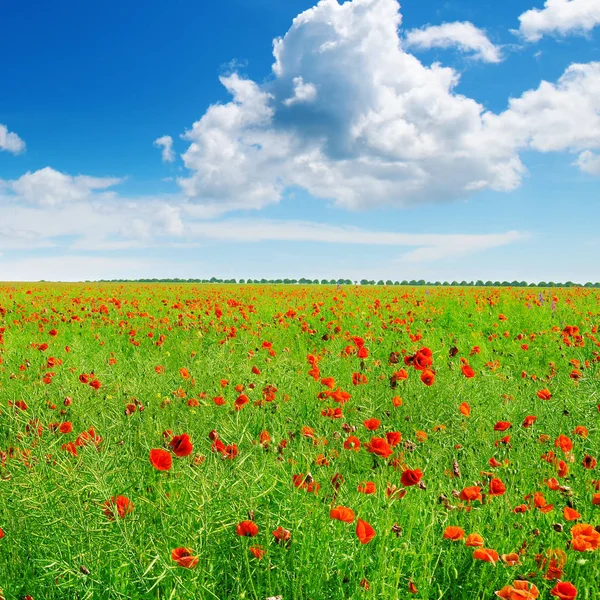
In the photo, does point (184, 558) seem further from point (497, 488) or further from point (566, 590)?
point (497, 488)

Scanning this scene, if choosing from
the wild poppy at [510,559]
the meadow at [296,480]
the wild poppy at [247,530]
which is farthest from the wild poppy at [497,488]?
the wild poppy at [247,530]

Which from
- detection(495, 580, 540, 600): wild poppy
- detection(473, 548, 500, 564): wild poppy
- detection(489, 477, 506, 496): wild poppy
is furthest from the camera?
detection(489, 477, 506, 496): wild poppy

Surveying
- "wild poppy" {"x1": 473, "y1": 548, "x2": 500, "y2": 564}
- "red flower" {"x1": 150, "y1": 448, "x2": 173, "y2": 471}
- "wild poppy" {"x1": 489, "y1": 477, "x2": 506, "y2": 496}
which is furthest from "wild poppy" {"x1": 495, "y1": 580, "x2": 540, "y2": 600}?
"red flower" {"x1": 150, "y1": 448, "x2": 173, "y2": 471}

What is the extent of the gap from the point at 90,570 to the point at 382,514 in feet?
3.90

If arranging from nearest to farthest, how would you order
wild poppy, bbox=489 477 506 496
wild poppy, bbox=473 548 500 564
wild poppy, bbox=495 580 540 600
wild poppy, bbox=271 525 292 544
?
wild poppy, bbox=495 580 540 600 → wild poppy, bbox=473 548 500 564 → wild poppy, bbox=271 525 292 544 → wild poppy, bbox=489 477 506 496

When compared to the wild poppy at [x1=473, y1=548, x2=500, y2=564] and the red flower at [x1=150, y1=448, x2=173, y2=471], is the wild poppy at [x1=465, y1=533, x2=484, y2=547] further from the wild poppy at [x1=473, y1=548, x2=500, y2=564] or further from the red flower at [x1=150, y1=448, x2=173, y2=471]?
the red flower at [x1=150, y1=448, x2=173, y2=471]

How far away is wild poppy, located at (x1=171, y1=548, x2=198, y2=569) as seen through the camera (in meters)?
1.55

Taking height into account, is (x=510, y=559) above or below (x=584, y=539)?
below

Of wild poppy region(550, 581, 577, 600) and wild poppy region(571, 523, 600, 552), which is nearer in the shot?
wild poppy region(550, 581, 577, 600)

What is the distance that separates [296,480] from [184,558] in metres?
0.67

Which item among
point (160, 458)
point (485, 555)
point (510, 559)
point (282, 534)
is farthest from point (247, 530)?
point (510, 559)

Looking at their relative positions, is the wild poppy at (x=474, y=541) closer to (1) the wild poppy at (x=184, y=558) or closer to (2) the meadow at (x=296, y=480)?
(2) the meadow at (x=296, y=480)

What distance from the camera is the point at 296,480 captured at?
2117 millimetres

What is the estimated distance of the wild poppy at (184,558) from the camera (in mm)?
1547
